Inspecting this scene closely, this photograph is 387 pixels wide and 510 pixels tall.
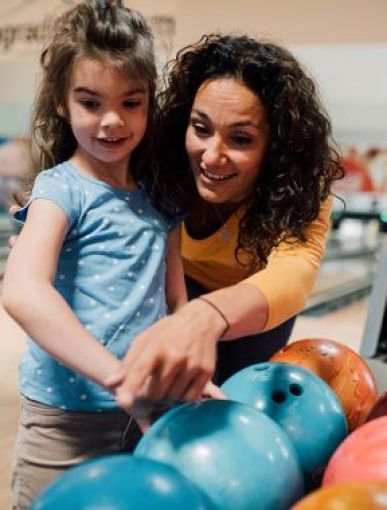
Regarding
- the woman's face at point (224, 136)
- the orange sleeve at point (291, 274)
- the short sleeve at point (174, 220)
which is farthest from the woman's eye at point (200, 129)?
the orange sleeve at point (291, 274)

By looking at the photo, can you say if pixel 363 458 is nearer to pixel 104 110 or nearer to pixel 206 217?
pixel 104 110

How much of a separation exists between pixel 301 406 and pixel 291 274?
0.23 metres

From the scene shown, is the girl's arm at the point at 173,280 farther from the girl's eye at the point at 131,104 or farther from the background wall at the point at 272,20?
the background wall at the point at 272,20

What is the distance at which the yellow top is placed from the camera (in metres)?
1.08

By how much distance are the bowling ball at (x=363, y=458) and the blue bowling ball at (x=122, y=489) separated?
21cm

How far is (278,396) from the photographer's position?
1104 millimetres

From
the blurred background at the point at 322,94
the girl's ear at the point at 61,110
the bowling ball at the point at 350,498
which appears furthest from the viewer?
the blurred background at the point at 322,94

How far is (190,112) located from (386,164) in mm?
7389

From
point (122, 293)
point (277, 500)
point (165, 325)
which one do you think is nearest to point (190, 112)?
point (122, 293)

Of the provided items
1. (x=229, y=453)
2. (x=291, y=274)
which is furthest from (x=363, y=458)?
(x=291, y=274)

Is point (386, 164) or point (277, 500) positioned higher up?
point (277, 500)

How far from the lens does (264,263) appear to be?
147cm

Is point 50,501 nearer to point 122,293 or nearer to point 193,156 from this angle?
point 122,293

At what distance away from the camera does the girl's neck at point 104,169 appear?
3.90ft
